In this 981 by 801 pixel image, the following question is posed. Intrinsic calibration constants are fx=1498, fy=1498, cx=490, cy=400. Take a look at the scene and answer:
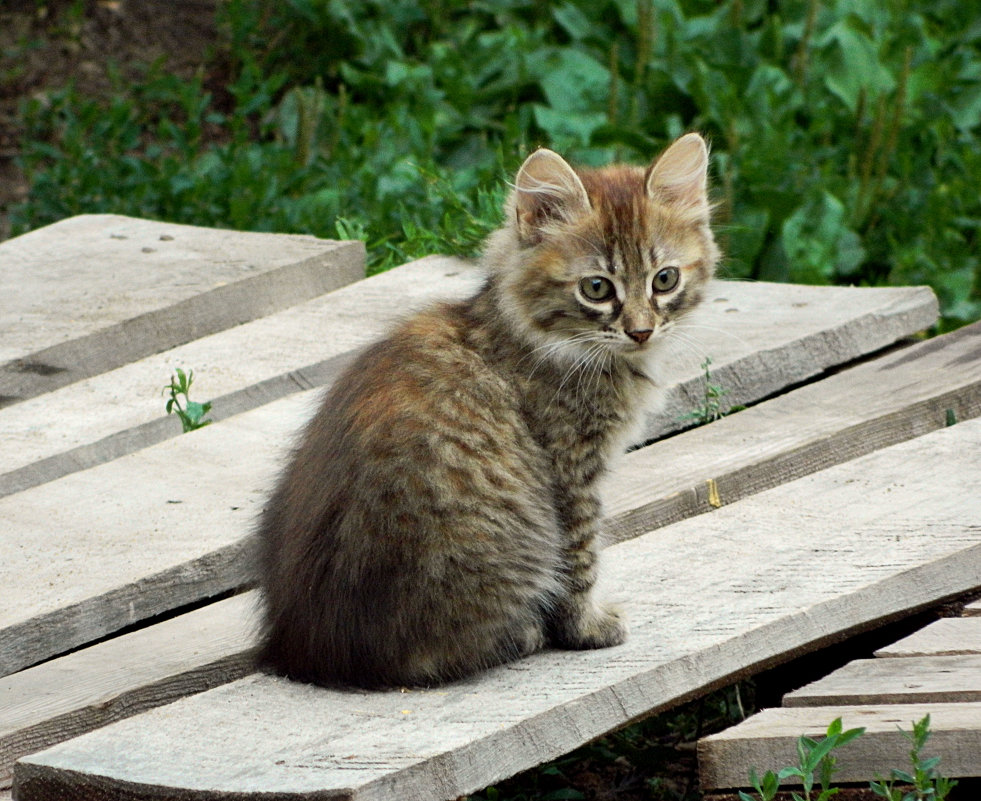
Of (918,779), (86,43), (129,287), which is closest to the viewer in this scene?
(918,779)

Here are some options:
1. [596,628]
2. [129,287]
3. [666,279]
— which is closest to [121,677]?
[596,628]

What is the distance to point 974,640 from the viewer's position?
315 cm

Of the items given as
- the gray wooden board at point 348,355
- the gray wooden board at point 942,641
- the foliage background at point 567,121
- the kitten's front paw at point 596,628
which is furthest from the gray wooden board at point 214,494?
the foliage background at point 567,121

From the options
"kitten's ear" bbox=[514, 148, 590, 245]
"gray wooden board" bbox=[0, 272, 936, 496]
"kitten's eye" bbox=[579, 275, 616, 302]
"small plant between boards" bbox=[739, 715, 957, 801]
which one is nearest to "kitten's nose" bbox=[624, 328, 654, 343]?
"kitten's eye" bbox=[579, 275, 616, 302]

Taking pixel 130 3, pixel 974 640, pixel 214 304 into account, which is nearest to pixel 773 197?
pixel 214 304

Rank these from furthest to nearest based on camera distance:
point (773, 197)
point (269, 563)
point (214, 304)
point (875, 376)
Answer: point (773, 197) → point (214, 304) → point (875, 376) → point (269, 563)

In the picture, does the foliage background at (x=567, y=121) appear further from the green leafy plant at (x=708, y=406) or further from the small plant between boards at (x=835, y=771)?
the small plant between boards at (x=835, y=771)

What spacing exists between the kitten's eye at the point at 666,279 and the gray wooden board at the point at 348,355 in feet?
1.08

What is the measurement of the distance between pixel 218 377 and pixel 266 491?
0.93 meters

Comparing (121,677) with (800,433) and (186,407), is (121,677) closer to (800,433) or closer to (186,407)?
(186,407)

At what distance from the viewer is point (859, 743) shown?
107 inches

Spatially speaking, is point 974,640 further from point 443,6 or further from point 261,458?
point 443,6

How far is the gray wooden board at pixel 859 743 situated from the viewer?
269 centimetres

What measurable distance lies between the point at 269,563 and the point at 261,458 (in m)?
0.88
